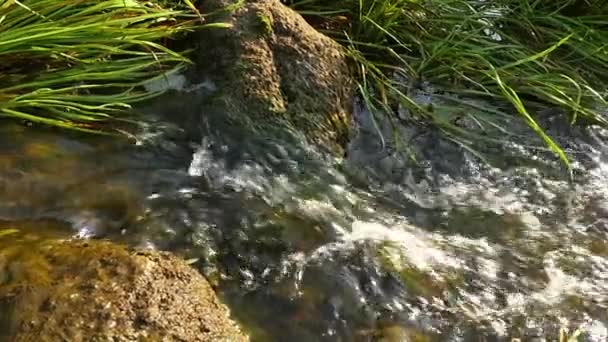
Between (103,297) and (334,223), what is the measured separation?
1096mm

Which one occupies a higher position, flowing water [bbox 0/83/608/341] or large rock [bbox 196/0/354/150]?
large rock [bbox 196/0/354/150]

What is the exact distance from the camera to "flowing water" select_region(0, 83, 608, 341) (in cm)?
256

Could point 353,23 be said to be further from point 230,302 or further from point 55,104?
point 230,302

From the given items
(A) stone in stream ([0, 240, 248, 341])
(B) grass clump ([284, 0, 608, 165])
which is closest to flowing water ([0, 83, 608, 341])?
(A) stone in stream ([0, 240, 248, 341])

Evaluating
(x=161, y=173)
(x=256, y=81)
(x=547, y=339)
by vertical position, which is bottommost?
(x=547, y=339)

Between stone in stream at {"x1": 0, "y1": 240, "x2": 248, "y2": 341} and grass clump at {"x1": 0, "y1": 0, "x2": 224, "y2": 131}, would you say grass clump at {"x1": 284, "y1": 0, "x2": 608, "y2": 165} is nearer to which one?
grass clump at {"x1": 0, "y1": 0, "x2": 224, "y2": 131}

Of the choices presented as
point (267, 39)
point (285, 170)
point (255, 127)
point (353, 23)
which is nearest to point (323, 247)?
point (285, 170)

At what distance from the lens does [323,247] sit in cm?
280

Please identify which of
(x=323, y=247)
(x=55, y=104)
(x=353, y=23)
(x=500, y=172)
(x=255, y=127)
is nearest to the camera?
(x=323, y=247)

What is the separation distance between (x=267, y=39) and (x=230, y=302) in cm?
137

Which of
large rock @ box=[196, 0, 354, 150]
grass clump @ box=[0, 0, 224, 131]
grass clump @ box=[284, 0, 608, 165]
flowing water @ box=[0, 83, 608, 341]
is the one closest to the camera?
flowing water @ box=[0, 83, 608, 341]

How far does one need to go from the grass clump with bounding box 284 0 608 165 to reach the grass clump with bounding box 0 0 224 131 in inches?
38.0

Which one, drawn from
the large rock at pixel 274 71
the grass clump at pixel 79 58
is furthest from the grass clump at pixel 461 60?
the grass clump at pixel 79 58

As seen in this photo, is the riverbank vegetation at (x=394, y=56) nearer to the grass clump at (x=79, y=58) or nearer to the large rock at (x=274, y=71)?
the grass clump at (x=79, y=58)
